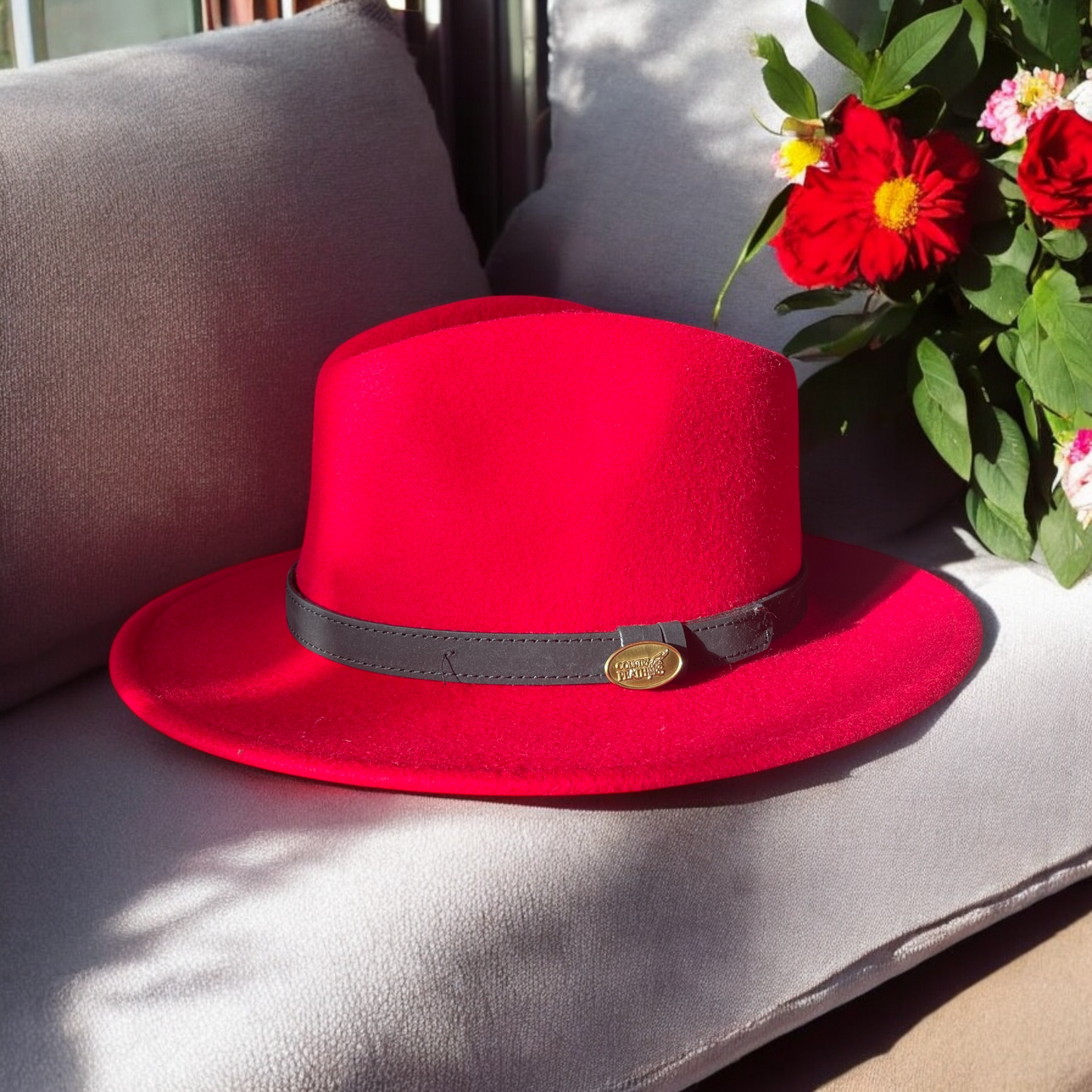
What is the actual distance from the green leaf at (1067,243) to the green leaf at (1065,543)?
200 mm

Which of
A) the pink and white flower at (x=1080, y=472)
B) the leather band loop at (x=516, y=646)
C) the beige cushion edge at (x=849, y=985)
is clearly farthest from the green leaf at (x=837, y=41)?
the beige cushion edge at (x=849, y=985)

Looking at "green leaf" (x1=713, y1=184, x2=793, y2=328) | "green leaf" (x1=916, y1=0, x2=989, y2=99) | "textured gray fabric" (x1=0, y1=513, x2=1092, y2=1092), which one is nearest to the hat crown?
"textured gray fabric" (x1=0, y1=513, x2=1092, y2=1092)

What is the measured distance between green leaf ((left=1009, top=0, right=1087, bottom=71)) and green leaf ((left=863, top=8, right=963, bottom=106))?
48mm

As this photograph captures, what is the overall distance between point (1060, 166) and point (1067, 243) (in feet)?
0.22

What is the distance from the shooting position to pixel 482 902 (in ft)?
2.28

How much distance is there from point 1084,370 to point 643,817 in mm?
492

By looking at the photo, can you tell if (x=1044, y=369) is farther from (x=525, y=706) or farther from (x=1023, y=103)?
(x=525, y=706)

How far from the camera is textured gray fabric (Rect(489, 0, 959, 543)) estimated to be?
3.88 ft

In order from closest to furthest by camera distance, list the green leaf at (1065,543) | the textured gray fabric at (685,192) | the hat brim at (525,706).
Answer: the hat brim at (525,706), the green leaf at (1065,543), the textured gray fabric at (685,192)

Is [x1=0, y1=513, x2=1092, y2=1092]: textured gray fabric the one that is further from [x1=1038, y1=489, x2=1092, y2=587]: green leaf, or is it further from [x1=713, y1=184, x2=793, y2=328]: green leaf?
[x1=713, y1=184, x2=793, y2=328]: green leaf

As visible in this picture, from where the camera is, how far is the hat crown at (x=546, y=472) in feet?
2.65

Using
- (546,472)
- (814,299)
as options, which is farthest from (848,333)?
(546,472)

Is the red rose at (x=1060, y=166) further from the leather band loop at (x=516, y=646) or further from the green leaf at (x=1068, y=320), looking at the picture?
the leather band loop at (x=516, y=646)

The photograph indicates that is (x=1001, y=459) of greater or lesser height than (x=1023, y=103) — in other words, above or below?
below
